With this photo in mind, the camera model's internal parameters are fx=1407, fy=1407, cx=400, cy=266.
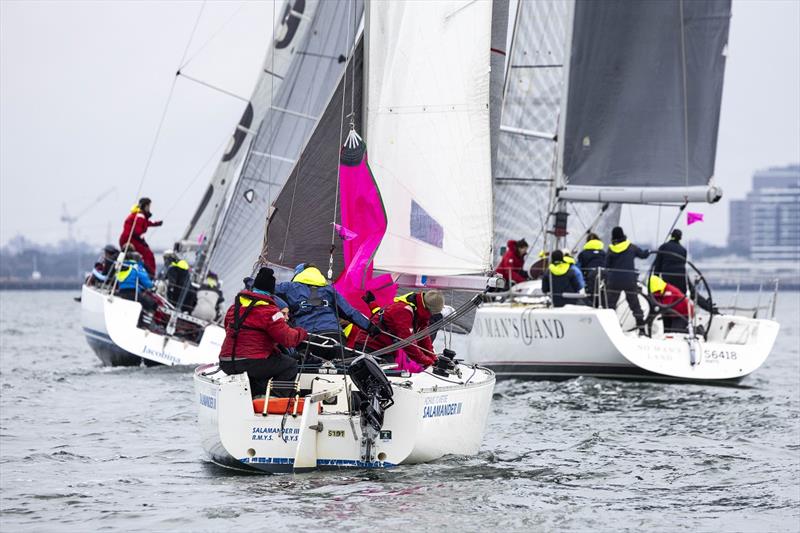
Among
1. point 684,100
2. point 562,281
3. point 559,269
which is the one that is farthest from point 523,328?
point 684,100

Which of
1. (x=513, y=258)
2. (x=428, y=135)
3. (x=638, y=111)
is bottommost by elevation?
(x=513, y=258)

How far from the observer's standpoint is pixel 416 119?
42.4 ft

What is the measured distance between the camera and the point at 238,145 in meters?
23.9

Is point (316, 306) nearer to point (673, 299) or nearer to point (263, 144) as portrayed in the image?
point (673, 299)

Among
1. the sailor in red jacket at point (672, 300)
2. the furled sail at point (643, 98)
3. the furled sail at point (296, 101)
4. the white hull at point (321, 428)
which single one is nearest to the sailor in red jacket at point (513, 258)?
the furled sail at point (643, 98)

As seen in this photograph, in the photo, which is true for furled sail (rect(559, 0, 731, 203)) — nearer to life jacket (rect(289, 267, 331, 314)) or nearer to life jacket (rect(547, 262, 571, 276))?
life jacket (rect(547, 262, 571, 276))

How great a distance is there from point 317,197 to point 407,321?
2.42m

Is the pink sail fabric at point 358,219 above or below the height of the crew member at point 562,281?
above

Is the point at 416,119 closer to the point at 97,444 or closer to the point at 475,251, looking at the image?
the point at 475,251

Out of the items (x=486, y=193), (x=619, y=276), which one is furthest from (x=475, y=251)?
(x=619, y=276)

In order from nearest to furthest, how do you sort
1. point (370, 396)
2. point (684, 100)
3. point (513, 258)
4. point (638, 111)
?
1. point (370, 396)
2. point (513, 258)
3. point (684, 100)
4. point (638, 111)

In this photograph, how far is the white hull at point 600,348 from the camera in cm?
1678

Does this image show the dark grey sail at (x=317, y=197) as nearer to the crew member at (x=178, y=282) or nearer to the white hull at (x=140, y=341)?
the white hull at (x=140, y=341)

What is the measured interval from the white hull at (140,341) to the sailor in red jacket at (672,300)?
616cm
